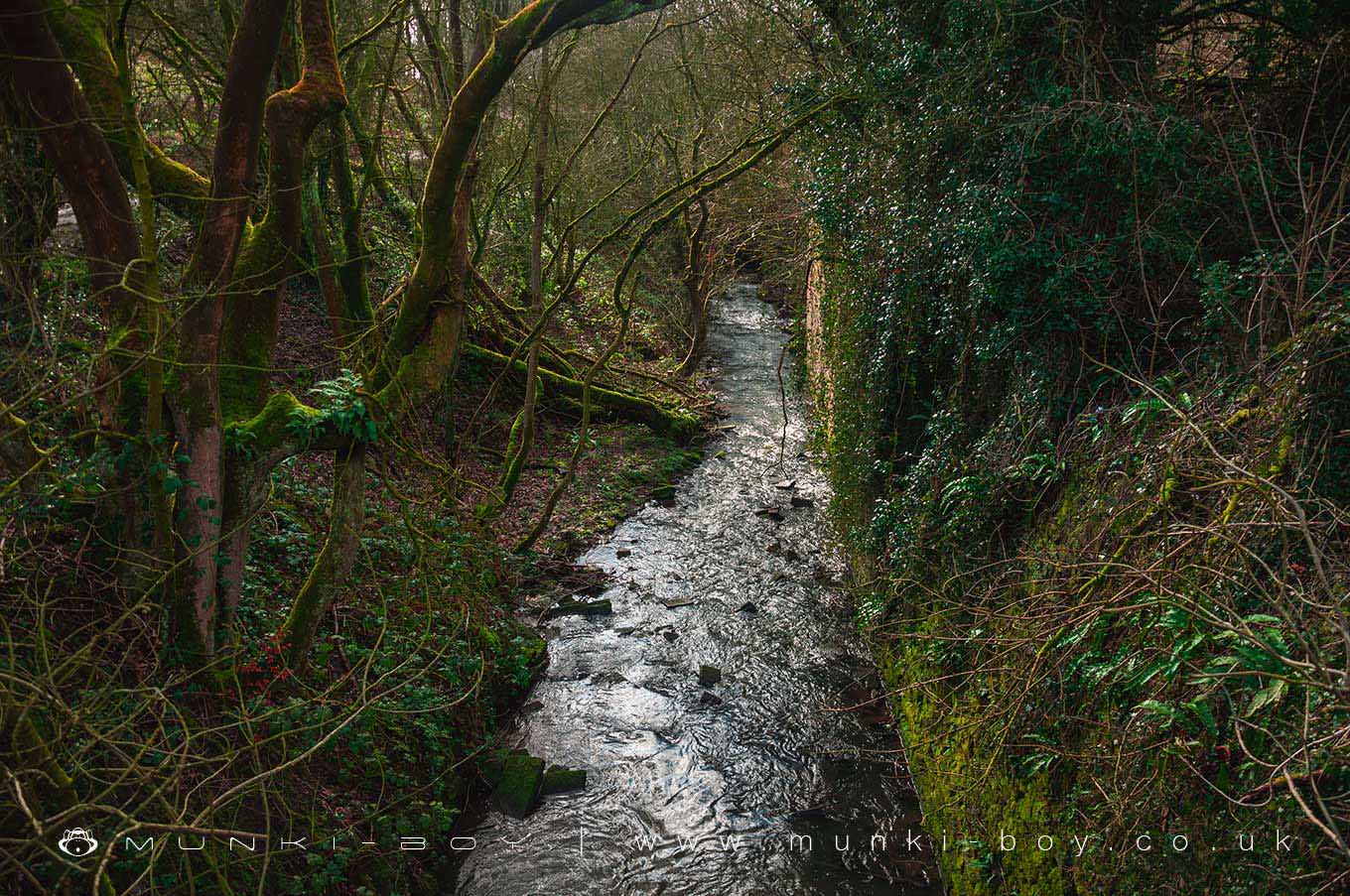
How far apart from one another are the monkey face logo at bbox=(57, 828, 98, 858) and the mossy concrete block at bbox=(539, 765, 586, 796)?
11.4ft

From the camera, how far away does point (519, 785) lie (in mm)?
6684

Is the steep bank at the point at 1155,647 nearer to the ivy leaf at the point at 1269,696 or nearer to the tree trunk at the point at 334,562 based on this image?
the ivy leaf at the point at 1269,696

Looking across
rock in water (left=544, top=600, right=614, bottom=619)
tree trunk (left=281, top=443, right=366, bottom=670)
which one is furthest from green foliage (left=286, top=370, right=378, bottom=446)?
rock in water (left=544, top=600, right=614, bottom=619)

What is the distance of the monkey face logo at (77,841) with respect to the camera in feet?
12.2

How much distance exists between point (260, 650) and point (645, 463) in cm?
890

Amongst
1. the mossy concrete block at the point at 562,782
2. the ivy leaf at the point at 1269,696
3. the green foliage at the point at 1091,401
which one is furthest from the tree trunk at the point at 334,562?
the ivy leaf at the point at 1269,696

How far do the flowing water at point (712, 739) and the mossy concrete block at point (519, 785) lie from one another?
10cm

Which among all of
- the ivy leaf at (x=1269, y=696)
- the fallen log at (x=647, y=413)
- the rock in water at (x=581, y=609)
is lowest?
the rock in water at (x=581, y=609)

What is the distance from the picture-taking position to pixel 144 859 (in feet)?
13.9

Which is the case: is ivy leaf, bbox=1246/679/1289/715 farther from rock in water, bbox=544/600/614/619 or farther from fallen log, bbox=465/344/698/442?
fallen log, bbox=465/344/698/442

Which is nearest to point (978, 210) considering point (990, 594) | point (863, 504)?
point (990, 594)

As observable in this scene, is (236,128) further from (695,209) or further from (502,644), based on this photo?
(695,209)

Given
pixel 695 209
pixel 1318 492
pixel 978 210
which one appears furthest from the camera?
pixel 695 209

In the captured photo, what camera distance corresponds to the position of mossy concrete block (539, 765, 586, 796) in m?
6.82
